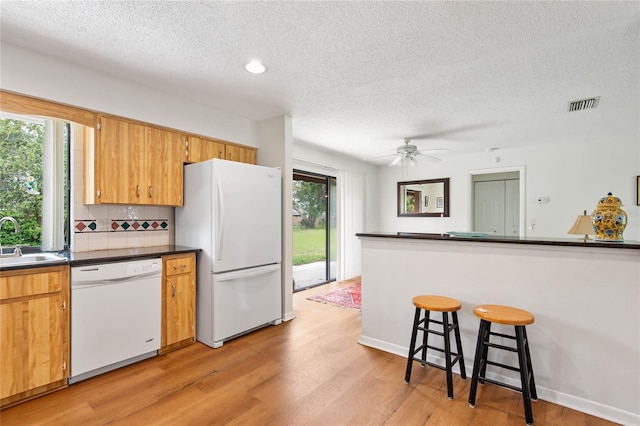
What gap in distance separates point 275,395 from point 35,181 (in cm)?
264

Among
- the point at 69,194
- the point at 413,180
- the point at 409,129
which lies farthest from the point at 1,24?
the point at 413,180

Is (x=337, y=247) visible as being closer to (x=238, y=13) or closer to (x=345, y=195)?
(x=345, y=195)

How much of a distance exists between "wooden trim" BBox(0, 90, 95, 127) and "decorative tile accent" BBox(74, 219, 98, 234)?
0.83 meters

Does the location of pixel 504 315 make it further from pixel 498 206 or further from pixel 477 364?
pixel 498 206

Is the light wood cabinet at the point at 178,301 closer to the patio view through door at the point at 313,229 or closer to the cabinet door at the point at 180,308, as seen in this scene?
the cabinet door at the point at 180,308

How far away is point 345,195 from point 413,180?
1.62 m

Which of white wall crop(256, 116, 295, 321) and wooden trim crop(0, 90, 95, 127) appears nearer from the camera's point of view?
wooden trim crop(0, 90, 95, 127)

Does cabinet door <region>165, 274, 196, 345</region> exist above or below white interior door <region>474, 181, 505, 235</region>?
below

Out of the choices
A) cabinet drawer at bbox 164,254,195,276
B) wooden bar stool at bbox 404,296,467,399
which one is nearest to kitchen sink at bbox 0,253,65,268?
cabinet drawer at bbox 164,254,195,276

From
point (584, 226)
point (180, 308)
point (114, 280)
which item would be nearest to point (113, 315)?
point (114, 280)

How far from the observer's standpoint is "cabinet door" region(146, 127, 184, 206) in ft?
9.41

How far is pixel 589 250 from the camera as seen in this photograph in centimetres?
195

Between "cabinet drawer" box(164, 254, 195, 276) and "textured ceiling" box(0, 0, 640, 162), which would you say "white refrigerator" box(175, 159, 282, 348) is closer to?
"cabinet drawer" box(164, 254, 195, 276)

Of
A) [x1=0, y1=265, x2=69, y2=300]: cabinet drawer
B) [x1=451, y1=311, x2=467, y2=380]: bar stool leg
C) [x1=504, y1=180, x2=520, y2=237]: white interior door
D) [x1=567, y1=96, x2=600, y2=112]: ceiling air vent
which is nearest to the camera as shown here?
[x1=0, y1=265, x2=69, y2=300]: cabinet drawer
